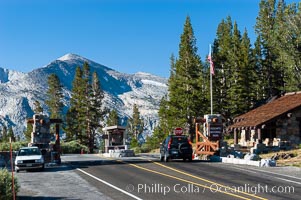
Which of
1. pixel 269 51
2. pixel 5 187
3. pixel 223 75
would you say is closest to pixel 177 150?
pixel 5 187

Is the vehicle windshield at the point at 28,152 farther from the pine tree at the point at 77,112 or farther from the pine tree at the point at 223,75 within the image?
the pine tree at the point at 77,112

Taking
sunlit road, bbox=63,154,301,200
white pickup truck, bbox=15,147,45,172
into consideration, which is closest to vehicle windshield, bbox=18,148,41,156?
white pickup truck, bbox=15,147,45,172

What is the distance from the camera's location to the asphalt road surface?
1472 centimetres

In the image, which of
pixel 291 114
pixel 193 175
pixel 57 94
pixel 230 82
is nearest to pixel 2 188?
pixel 193 175

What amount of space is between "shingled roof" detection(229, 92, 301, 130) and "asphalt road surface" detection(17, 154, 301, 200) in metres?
16.5

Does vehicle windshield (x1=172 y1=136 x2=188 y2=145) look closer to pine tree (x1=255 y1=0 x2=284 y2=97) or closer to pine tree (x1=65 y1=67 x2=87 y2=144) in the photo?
pine tree (x1=255 y1=0 x2=284 y2=97)

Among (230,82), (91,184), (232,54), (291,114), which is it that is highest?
(232,54)

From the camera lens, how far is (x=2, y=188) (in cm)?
1323

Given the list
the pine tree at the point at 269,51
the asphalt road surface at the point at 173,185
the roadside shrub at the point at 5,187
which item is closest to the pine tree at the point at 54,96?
the pine tree at the point at 269,51

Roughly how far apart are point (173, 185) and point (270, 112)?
1054 inches

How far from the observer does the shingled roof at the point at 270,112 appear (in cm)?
3944

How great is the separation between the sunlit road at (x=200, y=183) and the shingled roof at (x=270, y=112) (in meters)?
16.5

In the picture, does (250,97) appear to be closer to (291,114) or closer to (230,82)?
(230,82)

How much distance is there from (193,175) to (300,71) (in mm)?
40987
